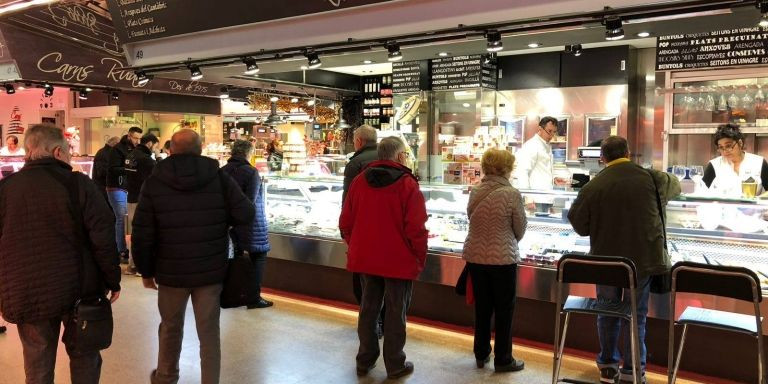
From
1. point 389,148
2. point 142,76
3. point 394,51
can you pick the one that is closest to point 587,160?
point 394,51

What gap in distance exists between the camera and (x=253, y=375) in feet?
14.0

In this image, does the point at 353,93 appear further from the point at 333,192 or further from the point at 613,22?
the point at 613,22

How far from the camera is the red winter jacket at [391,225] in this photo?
4.11m

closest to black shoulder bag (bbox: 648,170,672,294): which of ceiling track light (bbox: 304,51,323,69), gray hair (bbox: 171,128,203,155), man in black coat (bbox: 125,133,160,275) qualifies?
gray hair (bbox: 171,128,203,155)

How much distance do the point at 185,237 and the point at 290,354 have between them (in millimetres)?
1606

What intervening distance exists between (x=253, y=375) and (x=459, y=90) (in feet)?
20.4

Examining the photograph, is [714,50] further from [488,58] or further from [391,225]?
[391,225]

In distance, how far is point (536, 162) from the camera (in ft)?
21.3

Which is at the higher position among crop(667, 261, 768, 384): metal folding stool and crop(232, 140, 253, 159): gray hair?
crop(232, 140, 253, 159): gray hair

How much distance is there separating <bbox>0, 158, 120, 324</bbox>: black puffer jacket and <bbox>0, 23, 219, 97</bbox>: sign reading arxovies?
509 cm

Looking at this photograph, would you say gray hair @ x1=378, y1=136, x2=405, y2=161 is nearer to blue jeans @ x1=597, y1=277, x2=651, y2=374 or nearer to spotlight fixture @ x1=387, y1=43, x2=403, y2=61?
spotlight fixture @ x1=387, y1=43, x2=403, y2=61

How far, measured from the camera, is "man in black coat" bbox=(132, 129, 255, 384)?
3.43 meters

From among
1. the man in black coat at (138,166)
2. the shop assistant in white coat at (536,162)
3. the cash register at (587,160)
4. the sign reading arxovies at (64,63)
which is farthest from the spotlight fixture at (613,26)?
the sign reading arxovies at (64,63)

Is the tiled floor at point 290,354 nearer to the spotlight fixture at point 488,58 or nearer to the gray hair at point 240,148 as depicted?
the gray hair at point 240,148
